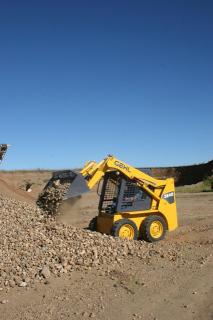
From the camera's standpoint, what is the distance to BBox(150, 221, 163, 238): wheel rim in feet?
41.6

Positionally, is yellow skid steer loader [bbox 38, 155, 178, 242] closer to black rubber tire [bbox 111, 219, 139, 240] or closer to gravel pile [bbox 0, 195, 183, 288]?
black rubber tire [bbox 111, 219, 139, 240]

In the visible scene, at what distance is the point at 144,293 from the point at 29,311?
2005mm

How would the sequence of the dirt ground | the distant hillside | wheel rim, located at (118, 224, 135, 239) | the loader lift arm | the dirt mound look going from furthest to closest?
the distant hillside
the loader lift arm
wheel rim, located at (118, 224, 135, 239)
the dirt mound
the dirt ground

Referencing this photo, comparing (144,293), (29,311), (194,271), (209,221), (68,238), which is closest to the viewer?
(29,311)

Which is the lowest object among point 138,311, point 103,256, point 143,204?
point 138,311

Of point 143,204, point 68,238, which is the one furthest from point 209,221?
point 68,238

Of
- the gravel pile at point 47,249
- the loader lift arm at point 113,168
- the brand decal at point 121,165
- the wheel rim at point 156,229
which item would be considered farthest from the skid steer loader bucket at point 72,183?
the wheel rim at point 156,229

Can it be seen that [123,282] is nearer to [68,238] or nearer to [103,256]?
[103,256]

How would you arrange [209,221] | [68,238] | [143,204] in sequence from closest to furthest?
[68,238]
[143,204]
[209,221]

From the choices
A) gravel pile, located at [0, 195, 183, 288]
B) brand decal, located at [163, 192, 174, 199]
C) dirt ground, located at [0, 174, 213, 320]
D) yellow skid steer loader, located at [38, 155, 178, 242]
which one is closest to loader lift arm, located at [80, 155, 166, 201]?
yellow skid steer loader, located at [38, 155, 178, 242]

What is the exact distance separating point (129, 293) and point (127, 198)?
4.32 metres

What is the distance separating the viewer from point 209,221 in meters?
16.1

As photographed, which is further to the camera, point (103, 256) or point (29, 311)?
point (103, 256)

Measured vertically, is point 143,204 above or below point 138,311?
above
